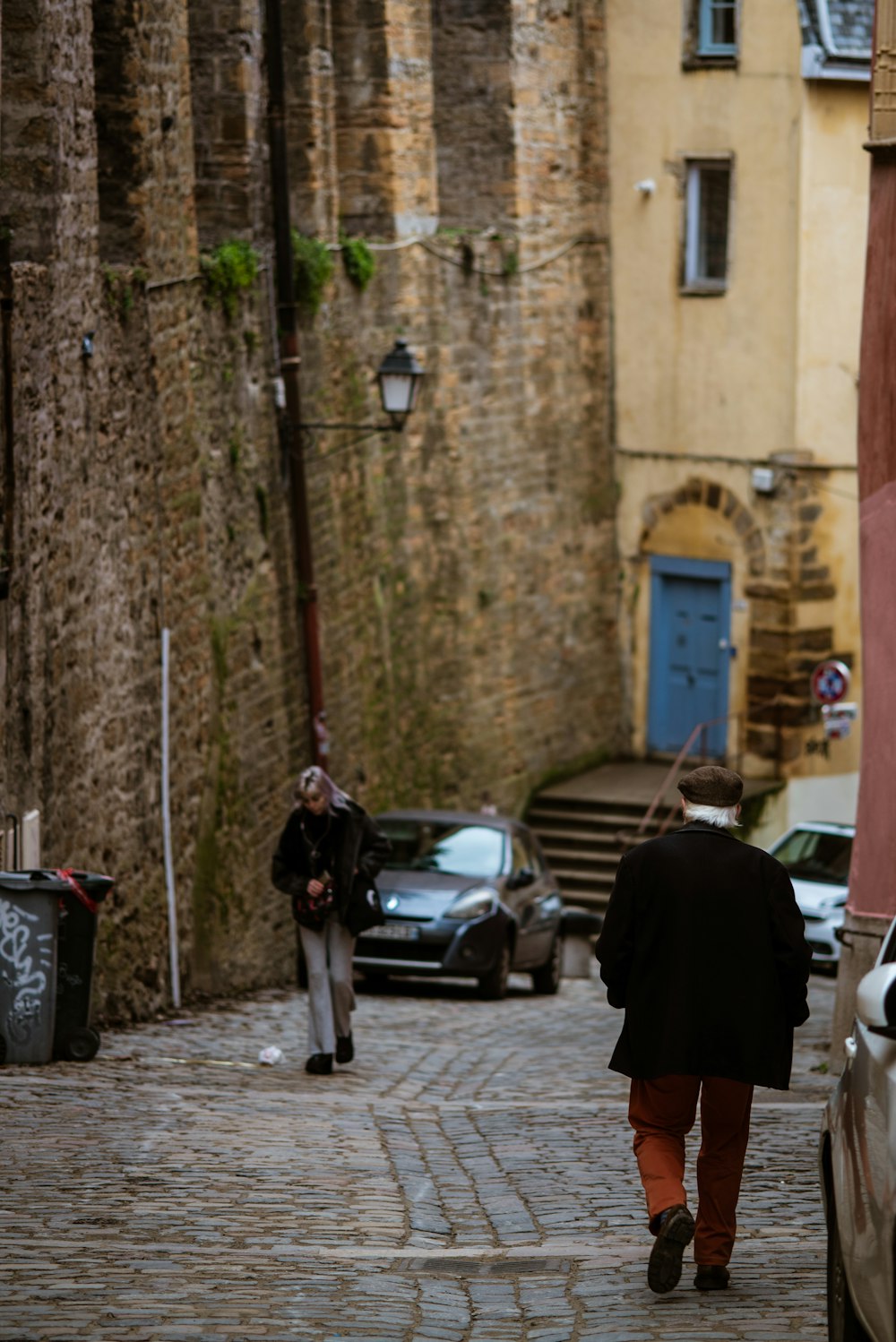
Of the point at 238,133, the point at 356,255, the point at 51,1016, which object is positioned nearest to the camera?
the point at 51,1016

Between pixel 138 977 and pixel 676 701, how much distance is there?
14827 millimetres

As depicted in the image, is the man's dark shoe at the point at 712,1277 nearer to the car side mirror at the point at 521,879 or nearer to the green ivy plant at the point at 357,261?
the car side mirror at the point at 521,879

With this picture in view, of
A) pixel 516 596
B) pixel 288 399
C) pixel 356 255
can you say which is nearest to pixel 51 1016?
pixel 288 399

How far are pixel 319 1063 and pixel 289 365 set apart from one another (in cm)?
844

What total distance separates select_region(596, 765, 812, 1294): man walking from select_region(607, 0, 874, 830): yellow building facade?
2030cm

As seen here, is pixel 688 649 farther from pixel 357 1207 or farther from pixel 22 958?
pixel 357 1207

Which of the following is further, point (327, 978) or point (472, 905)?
point (472, 905)

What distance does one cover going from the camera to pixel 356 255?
70.8 feet

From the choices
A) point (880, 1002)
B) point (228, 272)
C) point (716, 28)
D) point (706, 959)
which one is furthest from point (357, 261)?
point (880, 1002)

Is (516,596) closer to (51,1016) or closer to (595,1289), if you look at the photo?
(51,1016)

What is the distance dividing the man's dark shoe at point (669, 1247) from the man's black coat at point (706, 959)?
0.42 meters

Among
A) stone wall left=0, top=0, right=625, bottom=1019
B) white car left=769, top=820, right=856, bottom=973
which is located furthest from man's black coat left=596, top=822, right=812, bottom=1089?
white car left=769, top=820, right=856, bottom=973

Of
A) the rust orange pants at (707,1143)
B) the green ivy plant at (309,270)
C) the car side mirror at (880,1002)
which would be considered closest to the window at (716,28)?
the green ivy plant at (309,270)

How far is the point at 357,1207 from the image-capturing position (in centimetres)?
855
